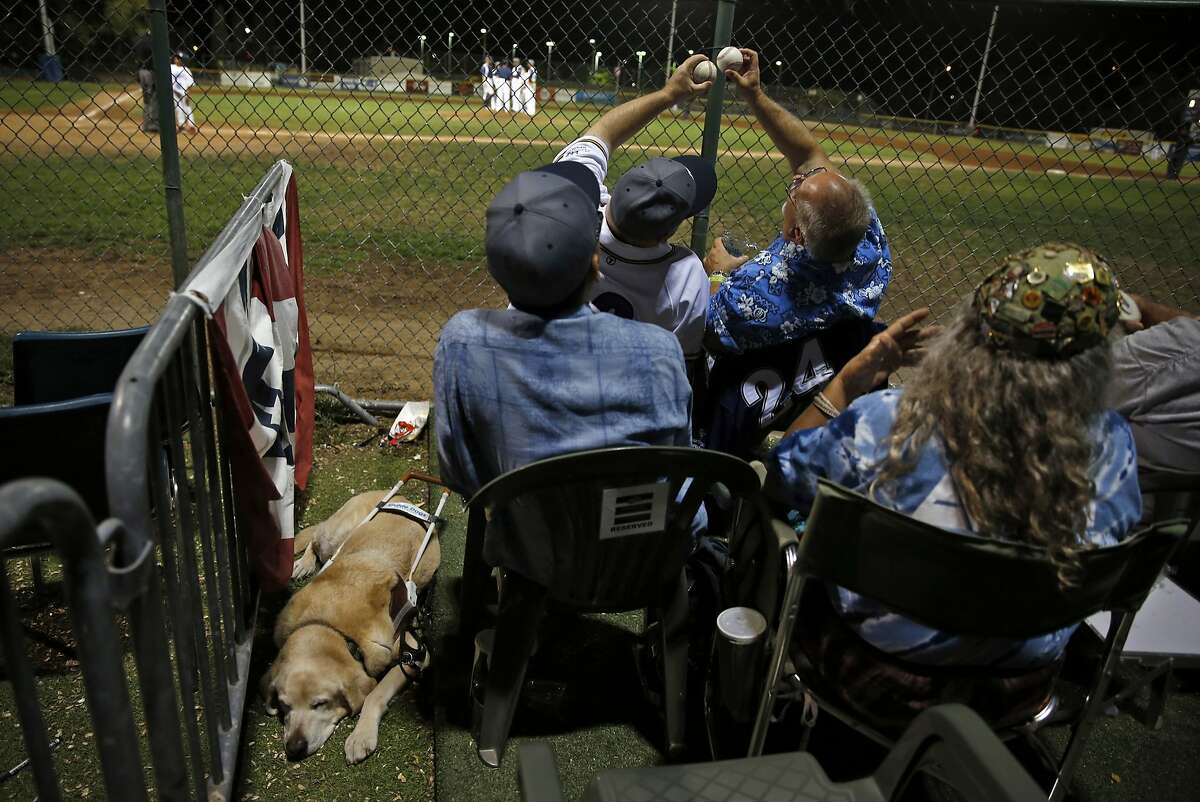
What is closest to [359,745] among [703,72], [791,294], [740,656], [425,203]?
[740,656]

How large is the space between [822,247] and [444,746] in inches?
72.5

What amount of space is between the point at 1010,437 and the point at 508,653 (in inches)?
51.0

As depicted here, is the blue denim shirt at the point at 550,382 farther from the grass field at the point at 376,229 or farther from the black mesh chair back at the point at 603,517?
the grass field at the point at 376,229

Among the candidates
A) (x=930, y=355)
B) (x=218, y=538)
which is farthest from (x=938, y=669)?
(x=218, y=538)

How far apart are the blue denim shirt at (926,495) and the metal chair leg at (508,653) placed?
0.75 meters

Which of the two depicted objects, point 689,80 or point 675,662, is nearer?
point 675,662

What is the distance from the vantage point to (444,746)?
240 centimetres

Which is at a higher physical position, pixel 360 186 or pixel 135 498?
pixel 135 498

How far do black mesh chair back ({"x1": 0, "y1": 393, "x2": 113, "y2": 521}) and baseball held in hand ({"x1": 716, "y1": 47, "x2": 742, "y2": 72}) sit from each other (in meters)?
2.39

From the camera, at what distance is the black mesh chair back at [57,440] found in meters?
2.20

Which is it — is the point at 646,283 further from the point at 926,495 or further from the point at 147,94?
the point at 147,94

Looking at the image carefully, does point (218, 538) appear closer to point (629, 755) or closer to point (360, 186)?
point (629, 755)

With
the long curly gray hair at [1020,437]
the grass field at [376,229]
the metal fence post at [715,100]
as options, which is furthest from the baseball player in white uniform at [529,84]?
the long curly gray hair at [1020,437]

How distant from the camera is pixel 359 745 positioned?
7.95 feet
